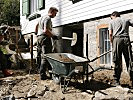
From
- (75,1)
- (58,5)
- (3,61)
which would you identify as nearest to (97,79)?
(3,61)

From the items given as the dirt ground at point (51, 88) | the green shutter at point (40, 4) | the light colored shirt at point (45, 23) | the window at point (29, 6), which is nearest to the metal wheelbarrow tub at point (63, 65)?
the dirt ground at point (51, 88)

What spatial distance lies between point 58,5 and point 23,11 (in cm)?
423

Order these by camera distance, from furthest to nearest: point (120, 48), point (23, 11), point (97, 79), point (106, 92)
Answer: point (23, 11) → point (97, 79) → point (120, 48) → point (106, 92)

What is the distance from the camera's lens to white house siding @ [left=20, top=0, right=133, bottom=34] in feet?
27.1

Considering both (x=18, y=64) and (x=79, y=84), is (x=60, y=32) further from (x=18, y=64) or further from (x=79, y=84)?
(x=79, y=84)

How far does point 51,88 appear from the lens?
633cm

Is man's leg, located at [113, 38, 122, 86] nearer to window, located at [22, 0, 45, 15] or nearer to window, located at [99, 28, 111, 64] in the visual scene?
window, located at [99, 28, 111, 64]

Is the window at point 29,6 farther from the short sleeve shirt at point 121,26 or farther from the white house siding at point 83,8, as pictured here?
the short sleeve shirt at point 121,26

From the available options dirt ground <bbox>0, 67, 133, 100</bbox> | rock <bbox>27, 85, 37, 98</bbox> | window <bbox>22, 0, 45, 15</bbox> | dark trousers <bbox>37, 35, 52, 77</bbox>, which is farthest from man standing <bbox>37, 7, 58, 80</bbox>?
window <bbox>22, 0, 45, 15</bbox>

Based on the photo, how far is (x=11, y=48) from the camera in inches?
Answer: 472

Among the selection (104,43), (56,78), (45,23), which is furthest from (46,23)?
(104,43)

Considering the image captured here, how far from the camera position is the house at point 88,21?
8476 millimetres

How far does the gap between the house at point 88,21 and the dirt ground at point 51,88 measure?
82cm

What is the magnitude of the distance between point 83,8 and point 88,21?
1.73 feet
